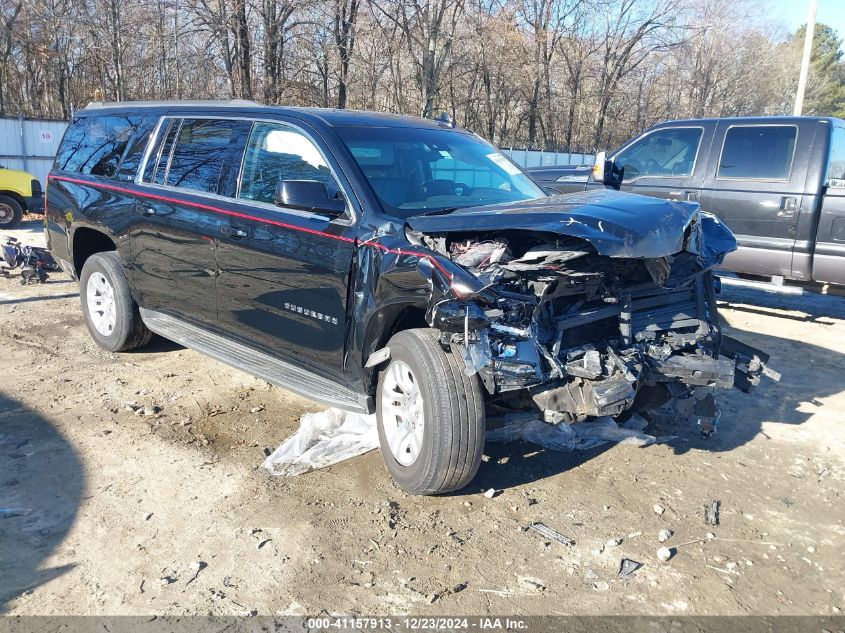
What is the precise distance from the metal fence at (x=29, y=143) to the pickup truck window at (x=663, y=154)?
14347mm

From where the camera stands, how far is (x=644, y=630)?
269 centimetres

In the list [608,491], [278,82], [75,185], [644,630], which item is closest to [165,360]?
[75,185]

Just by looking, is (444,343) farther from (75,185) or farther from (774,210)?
(774,210)

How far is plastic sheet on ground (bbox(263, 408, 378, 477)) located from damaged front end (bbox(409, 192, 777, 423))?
107 centimetres

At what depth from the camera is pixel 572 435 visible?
432 cm

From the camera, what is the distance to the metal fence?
1714 cm

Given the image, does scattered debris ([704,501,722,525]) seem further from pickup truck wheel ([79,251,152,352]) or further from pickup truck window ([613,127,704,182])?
pickup truck window ([613,127,704,182])

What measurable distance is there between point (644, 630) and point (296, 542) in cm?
156

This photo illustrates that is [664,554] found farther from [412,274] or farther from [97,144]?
[97,144]

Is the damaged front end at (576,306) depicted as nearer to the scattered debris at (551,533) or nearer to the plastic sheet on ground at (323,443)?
the scattered debris at (551,533)

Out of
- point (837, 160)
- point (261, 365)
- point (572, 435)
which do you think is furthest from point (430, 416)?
point (837, 160)

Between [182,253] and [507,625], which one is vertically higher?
[182,253]

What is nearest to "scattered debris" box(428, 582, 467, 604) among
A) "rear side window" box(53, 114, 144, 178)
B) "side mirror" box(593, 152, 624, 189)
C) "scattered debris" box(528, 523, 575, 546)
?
"scattered debris" box(528, 523, 575, 546)

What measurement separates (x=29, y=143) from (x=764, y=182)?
56.5 feet
